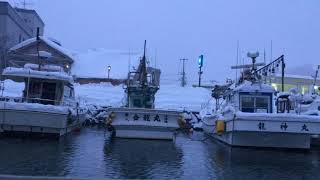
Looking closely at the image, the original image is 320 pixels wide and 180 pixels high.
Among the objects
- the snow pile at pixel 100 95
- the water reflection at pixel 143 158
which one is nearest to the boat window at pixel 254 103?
the water reflection at pixel 143 158

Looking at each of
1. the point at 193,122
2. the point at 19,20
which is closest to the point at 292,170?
the point at 193,122

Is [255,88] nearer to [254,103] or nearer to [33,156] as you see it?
[254,103]

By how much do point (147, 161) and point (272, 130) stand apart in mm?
5921

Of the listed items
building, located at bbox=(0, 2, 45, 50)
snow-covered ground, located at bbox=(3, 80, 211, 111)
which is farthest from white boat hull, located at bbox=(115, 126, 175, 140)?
building, located at bbox=(0, 2, 45, 50)

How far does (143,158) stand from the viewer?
55.1 ft

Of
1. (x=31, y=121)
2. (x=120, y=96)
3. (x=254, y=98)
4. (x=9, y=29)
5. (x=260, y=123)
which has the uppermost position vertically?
→ (x=9, y=29)

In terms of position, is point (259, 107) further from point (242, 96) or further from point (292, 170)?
point (292, 170)

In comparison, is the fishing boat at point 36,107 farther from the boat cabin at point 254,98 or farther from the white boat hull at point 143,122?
the boat cabin at point 254,98

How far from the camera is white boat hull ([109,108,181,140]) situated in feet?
75.1

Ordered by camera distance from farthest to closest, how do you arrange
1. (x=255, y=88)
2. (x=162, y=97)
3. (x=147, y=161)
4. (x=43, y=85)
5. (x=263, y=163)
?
(x=162, y=97)
(x=43, y=85)
(x=255, y=88)
(x=263, y=163)
(x=147, y=161)

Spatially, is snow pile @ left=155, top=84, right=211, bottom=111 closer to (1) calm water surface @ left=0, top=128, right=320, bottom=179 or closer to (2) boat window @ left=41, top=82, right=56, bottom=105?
(2) boat window @ left=41, top=82, right=56, bottom=105

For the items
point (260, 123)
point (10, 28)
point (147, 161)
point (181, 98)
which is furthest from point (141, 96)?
point (10, 28)

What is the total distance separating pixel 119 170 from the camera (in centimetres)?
1393

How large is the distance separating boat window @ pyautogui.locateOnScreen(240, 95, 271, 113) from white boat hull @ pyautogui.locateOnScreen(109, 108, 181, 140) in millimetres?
2855
